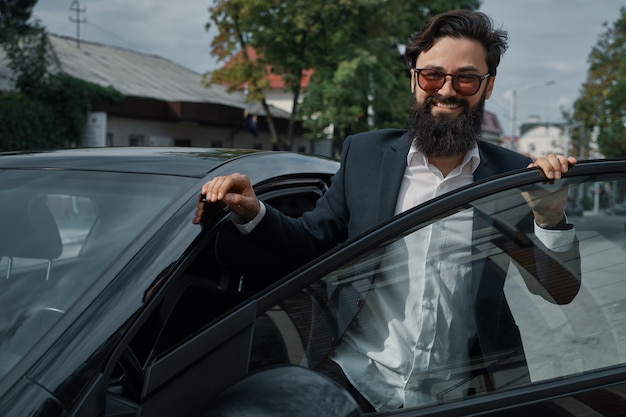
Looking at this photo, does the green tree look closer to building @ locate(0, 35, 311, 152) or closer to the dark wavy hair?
building @ locate(0, 35, 311, 152)

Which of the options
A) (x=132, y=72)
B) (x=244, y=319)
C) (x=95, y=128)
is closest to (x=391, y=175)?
(x=244, y=319)

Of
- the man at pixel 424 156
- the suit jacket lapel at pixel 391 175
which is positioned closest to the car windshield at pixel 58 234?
the man at pixel 424 156

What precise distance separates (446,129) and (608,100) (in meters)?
19.9

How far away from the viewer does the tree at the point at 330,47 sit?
60.8ft

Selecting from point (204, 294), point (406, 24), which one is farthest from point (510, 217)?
point (406, 24)

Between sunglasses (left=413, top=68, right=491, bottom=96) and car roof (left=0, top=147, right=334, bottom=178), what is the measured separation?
584 mm

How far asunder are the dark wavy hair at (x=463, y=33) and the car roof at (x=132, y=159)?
604 mm

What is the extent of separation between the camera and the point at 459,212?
150 centimetres

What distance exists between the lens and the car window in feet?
4.65

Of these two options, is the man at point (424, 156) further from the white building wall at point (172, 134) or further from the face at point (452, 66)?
the white building wall at point (172, 134)

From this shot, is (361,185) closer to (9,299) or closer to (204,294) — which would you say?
(204,294)

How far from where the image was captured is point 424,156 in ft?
6.91

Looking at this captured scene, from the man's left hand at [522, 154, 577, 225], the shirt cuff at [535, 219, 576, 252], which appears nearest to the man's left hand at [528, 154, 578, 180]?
the man's left hand at [522, 154, 577, 225]

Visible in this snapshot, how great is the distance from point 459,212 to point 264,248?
2.31 ft
